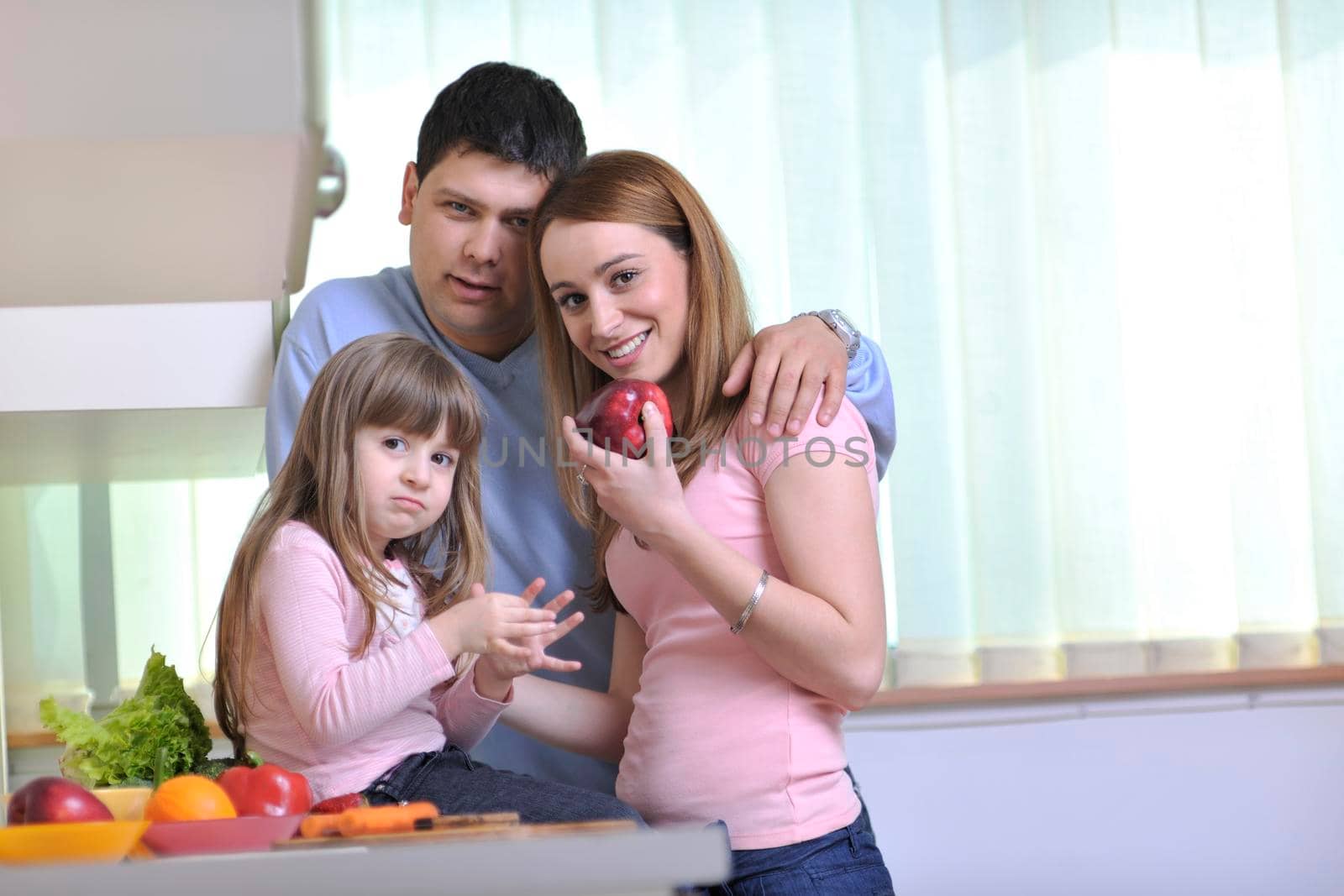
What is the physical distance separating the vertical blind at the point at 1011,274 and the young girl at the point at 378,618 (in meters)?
0.80

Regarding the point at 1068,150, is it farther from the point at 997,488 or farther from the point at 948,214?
the point at 997,488

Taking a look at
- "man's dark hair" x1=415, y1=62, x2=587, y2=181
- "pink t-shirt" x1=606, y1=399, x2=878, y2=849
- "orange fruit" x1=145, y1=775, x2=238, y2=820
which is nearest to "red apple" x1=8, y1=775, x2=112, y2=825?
"orange fruit" x1=145, y1=775, x2=238, y2=820

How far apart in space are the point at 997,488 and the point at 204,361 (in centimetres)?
124

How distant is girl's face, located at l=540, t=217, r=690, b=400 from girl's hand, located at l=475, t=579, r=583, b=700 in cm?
28

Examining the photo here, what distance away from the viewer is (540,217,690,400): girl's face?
128 centimetres

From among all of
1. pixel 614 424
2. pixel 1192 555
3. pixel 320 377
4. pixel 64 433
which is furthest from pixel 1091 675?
pixel 64 433

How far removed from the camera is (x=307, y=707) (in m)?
1.05

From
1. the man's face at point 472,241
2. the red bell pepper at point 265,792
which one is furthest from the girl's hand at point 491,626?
the man's face at point 472,241

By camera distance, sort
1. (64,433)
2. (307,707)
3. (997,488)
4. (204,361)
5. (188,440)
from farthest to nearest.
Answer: (997,488)
(188,440)
(64,433)
(204,361)
(307,707)

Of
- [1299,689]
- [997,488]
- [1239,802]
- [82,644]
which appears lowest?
[1239,802]

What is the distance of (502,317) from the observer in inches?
58.4

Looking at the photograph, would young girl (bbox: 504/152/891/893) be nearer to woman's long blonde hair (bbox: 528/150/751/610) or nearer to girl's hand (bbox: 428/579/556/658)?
woman's long blonde hair (bbox: 528/150/751/610)

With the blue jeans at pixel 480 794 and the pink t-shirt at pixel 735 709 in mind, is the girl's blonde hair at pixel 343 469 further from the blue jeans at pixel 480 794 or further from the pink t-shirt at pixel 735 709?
the pink t-shirt at pixel 735 709

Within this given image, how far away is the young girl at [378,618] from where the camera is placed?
1052mm
